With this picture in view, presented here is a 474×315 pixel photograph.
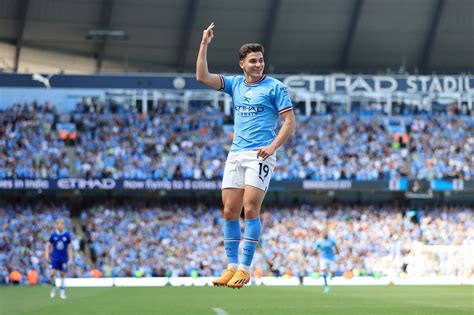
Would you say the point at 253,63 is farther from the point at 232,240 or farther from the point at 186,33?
the point at 186,33

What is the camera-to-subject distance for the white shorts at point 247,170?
10070 mm

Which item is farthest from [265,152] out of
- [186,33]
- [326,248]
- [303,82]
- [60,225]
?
[186,33]

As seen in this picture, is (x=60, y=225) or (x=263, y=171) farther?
(x=60, y=225)

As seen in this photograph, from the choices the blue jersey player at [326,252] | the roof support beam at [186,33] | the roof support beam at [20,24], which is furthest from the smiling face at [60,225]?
the roof support beam at [186,33]

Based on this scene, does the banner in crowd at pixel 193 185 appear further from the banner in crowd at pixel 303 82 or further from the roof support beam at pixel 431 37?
the roof support beam at pixel 431 37

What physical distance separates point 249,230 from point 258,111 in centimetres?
141

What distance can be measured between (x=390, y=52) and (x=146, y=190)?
53.1ft

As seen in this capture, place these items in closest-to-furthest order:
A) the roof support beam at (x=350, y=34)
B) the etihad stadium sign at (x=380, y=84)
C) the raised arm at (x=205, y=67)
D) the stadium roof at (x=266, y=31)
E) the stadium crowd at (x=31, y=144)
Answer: the raised arm at (x=205, y=67), the stadium crowd at (x=31, y=144), the stadium roof at (x=266, y=31), the etihad stadium sign at (x=380, y=84), the roof support beam at (x=350, y=34)

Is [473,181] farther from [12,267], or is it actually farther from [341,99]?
[12,267]

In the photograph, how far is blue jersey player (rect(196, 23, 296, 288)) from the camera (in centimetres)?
1009

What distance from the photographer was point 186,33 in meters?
47.4

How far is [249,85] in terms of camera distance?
1042 cm

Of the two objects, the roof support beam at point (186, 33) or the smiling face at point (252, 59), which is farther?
the roof support beam at point (186, 33)

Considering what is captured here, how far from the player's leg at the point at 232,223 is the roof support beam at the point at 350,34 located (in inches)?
1497
